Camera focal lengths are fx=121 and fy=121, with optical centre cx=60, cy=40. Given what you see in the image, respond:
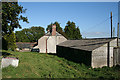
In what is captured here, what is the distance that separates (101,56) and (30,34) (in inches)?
2959

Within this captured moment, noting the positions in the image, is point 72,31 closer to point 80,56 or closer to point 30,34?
point 30,34

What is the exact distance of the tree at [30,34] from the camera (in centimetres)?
8274

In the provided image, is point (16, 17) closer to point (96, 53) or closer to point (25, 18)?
point (25, 18)

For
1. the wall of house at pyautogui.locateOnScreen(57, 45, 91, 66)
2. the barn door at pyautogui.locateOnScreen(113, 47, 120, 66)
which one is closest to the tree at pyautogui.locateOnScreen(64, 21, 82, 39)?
the wall of house at pyautogui.locateOnScreen(57, 45, 91, 66)

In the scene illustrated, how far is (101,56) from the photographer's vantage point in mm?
19656

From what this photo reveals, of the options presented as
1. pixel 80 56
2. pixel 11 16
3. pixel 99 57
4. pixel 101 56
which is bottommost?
pixel 80 56

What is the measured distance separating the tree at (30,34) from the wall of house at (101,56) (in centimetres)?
6968

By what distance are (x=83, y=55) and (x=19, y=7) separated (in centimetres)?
1297

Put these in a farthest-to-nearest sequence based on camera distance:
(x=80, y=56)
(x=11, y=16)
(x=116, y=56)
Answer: (x=80, y=56) < (x=116, y=56) < (x=11, y=16)

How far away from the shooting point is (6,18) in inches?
598

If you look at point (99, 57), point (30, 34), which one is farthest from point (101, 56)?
point (30, 34)

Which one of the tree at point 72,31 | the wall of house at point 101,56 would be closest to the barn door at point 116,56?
the wall of house at point 101,56

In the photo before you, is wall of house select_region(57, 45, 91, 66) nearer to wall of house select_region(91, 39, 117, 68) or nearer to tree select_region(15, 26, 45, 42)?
wall of house select_region(91, 39, 117, 68)

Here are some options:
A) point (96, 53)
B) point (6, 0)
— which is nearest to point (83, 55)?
point (96, 53)
